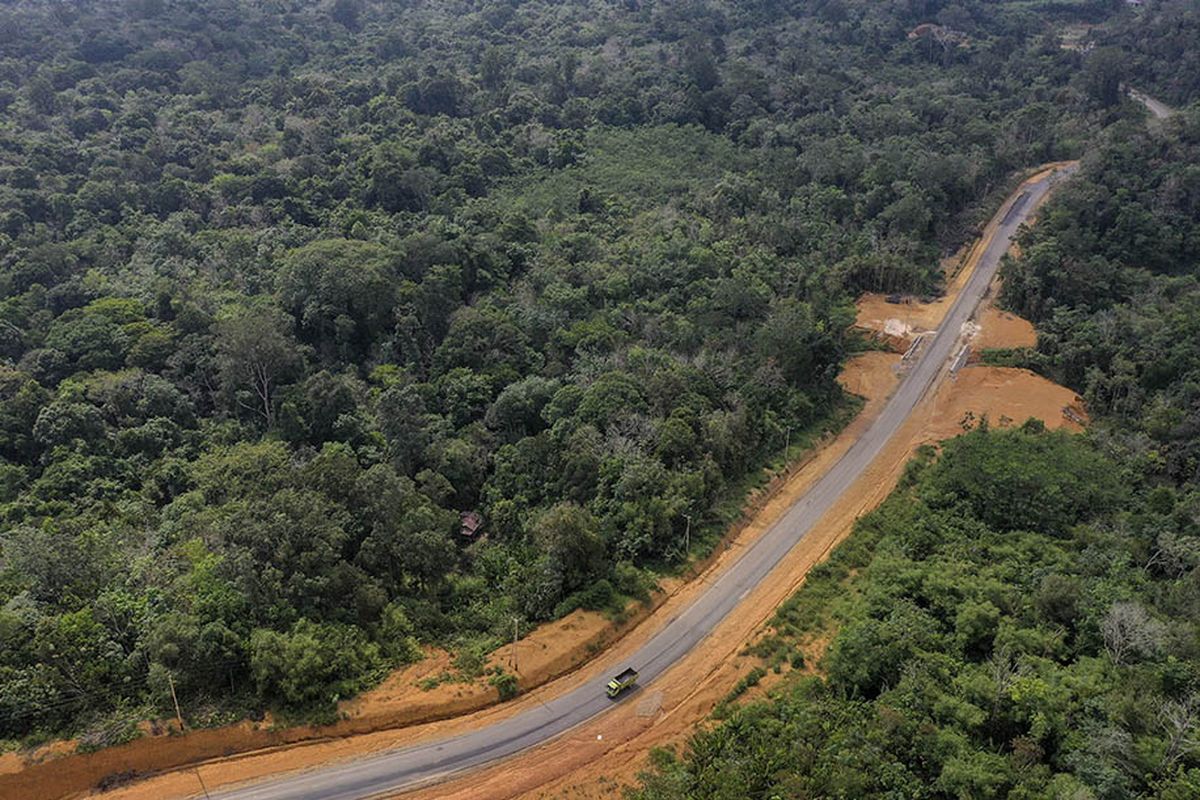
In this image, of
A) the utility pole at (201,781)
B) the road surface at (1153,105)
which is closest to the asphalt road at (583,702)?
the utility pole at (201,781)

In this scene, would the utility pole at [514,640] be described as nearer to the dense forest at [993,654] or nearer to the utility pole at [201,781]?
the dense forest at [993,654]

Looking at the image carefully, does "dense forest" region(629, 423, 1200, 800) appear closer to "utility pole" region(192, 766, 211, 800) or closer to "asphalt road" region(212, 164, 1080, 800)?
"asphalt road" region(212, 164, 1080, 800)

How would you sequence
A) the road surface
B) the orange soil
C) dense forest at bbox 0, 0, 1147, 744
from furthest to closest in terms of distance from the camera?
1. the road surface
2. the orange soil
3. dense forest at bbox 0, 0, 1147, 744

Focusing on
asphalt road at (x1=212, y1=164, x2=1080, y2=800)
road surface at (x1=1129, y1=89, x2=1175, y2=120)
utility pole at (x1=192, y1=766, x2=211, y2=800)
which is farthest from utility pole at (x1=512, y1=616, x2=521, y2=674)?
road surface at (x1=1129, y1=89, x2=1175, y2=120)

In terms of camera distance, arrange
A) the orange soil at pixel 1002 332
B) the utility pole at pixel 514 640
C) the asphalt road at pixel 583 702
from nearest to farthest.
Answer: the asphalt road at pixel 583 702 → the utility pole at pixel 514 640 → the orange soil at pixel 1002 332

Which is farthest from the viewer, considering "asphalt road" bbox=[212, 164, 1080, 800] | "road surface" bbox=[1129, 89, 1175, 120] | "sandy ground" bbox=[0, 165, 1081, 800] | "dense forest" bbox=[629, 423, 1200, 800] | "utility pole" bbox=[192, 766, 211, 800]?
"road surface" bbox=[1129, 89, 1175, 120]

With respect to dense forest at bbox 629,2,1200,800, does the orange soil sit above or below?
below
